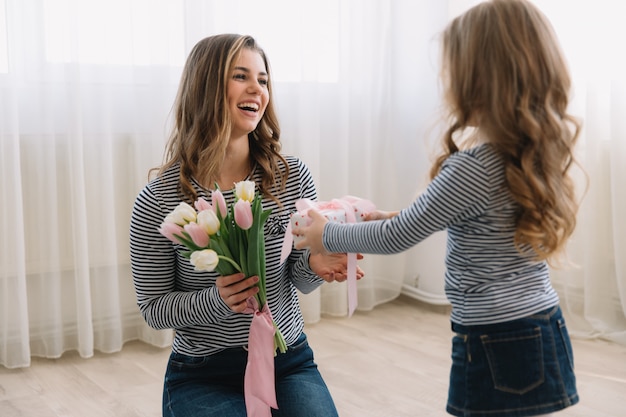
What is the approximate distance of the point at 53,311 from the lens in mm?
2820

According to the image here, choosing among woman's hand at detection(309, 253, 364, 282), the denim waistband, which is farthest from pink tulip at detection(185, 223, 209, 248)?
Answer: the denim waistband

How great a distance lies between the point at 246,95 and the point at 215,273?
1.39 feet

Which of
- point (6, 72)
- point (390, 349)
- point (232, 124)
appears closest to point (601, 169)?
point (390, 349)

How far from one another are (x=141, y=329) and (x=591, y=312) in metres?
1.79

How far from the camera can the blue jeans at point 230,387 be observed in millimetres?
1640

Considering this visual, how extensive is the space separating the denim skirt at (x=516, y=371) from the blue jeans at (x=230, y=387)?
45 cm

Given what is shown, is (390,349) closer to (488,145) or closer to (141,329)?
(141,329)

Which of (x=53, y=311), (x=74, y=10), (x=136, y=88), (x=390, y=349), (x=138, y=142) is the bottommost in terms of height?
(x=390, y=349)

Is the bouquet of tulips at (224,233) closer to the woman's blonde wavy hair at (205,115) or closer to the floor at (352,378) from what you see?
the woman's blonde wavy hair at (205,115)

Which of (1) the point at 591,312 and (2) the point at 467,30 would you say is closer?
(2) the point at 467,30

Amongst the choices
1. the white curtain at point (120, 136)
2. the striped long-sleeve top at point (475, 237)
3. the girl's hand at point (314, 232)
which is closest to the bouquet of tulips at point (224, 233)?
the girl's hand at point (314, 232)

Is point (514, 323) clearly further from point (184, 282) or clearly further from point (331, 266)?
point (184, 282)

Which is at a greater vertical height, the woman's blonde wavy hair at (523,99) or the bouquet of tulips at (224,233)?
the woman's blonde wavy hair at (523,99)

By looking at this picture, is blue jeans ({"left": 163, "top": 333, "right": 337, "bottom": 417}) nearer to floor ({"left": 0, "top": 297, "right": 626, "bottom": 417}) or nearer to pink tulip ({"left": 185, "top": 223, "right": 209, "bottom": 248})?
pink tulip ({"left": 185, "top": 223, "right": 209, "bottom": 248})
